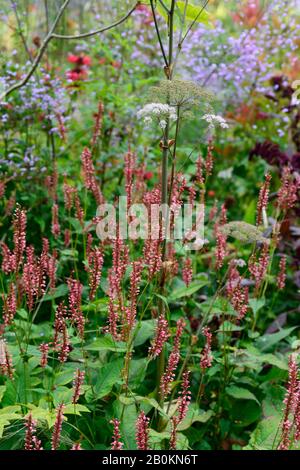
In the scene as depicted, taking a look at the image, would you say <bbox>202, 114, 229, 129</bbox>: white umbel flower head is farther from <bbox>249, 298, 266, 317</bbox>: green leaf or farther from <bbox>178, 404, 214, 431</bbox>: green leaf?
<bbox>178, 404, 214, 431</bbox>: green leaf

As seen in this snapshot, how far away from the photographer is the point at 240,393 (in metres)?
2.43

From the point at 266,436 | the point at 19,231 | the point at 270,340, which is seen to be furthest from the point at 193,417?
the point at 19,231

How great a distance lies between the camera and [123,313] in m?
1.99

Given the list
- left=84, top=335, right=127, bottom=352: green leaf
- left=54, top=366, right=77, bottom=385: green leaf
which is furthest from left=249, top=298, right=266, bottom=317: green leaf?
left=54, top=366, right=77, bottom=385: green leaf

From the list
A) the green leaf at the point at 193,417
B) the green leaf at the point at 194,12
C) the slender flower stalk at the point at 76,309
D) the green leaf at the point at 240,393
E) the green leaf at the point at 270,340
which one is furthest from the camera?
the green leaf at the point at 270,340

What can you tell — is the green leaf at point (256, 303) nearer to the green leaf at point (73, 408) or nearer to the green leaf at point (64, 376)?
the green leaf at point (64, 376)

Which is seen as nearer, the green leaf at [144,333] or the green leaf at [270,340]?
the green leaf at [144,333]

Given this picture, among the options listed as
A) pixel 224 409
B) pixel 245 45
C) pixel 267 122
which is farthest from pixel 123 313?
pixel 267 122

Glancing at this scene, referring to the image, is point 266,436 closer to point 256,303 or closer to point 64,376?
point 256,303

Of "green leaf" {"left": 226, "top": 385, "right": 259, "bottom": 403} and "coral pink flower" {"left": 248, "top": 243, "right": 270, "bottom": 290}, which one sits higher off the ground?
"coral pink flower" {"left": 248, "top": 243, "right": 270, "bottom": 290}

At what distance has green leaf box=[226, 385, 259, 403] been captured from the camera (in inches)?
94.8

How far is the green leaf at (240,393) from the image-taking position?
2.41 m

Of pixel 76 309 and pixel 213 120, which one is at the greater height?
pixel 213 120

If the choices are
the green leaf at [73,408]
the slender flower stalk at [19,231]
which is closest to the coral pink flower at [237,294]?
the green leaf at [73,408]
